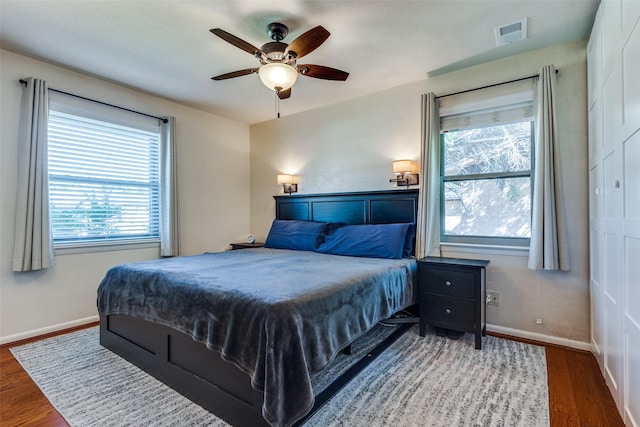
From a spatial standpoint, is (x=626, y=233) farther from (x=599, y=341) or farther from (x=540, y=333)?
(x=540, y=333)

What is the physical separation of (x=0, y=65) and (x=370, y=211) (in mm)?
3931

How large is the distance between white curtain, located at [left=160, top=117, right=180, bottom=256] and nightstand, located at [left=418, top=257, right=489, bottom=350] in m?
3.04

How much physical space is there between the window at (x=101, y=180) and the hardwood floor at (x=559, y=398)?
1.41 metres

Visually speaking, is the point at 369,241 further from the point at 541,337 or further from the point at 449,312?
the point at 541,337

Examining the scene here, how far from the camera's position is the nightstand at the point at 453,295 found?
2.69 meters

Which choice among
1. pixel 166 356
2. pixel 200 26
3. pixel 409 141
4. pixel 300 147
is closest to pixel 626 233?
pixel 409 141

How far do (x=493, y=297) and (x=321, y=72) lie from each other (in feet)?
8.74

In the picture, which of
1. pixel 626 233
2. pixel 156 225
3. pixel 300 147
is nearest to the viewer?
pixel 626 233

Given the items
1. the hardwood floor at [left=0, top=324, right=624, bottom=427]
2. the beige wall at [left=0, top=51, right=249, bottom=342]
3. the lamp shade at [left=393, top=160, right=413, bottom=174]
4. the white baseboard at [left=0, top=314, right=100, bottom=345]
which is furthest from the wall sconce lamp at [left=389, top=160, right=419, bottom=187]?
the white baseboard at [left=0, top=314, right=100, bottom=345]

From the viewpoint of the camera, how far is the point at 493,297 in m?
3.07

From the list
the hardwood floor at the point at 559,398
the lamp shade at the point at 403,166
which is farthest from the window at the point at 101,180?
the lamp shade at the point at 403,166

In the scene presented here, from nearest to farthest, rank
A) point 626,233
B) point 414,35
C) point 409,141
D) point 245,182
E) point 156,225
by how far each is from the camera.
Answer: point 626,233
point 414,35
point 409,141
point 156,225
point 245,182

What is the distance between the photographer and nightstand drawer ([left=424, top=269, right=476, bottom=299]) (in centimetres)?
272

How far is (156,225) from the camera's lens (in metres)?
4.05
